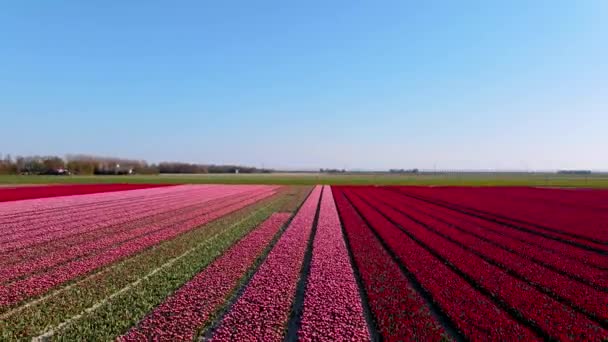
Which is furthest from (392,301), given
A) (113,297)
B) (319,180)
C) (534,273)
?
(319,180)

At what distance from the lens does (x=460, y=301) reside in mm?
7754

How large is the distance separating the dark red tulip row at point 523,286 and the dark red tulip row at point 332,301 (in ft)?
10.8

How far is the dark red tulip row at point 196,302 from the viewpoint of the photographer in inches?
243

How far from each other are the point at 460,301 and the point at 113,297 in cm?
784

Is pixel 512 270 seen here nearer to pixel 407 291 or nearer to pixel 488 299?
pixel 488 299

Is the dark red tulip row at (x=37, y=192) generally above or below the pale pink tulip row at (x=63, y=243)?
above

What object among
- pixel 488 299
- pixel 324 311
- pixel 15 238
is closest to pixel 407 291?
pixel 488 299

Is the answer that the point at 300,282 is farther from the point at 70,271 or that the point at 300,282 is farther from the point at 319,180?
the point at 319,180

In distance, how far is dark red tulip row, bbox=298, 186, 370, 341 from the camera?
6258 millimetres

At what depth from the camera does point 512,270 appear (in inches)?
407

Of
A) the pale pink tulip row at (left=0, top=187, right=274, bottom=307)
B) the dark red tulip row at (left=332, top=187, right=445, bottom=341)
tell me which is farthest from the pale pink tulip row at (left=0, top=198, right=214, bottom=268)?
the dark red tulip row at (left=332, top=187, right=445, bottom=341)

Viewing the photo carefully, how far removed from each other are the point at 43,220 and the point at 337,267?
17458mm

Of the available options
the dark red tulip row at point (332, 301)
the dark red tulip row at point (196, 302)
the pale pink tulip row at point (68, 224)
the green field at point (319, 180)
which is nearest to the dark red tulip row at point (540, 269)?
the dark red tulip row at point (332, 301)

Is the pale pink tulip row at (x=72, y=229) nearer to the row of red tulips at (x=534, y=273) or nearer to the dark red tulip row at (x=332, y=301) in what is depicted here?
the dark red tulip row at (x=332, y=301)
